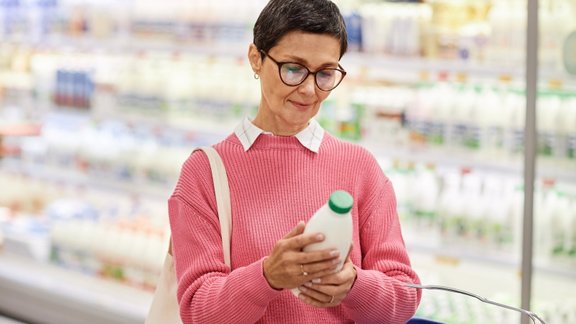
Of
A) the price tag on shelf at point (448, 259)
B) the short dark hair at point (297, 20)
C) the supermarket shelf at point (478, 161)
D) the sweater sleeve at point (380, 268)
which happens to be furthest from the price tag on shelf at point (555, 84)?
the short dark hair at point (297, 20)

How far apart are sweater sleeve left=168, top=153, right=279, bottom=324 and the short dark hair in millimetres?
274

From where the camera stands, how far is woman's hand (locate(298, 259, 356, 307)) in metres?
1.57

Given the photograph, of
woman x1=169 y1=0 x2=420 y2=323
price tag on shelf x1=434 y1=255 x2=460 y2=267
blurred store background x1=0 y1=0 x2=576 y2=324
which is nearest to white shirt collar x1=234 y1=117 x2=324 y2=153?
woman x1=169 y1=0 x2=420 y2=323

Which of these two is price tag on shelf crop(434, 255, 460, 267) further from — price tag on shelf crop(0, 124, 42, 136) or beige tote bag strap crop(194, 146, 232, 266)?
price tag on shelf crop(0, 124, 42, 136)

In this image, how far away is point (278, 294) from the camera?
1.62 metres

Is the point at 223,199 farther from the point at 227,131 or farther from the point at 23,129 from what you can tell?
the point at 23,129

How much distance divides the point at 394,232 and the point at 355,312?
0.68 feet

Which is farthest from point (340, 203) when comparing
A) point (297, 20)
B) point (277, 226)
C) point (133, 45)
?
point (133, 45)

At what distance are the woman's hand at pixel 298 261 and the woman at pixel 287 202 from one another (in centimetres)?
3

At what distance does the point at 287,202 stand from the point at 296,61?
27cm

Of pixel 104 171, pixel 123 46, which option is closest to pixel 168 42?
pixel 123 46

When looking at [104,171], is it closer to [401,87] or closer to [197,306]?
[401,87]

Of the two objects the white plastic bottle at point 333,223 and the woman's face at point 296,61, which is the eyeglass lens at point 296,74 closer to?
the woman's face at point 296,61

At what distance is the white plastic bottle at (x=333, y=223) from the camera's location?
1.49m
